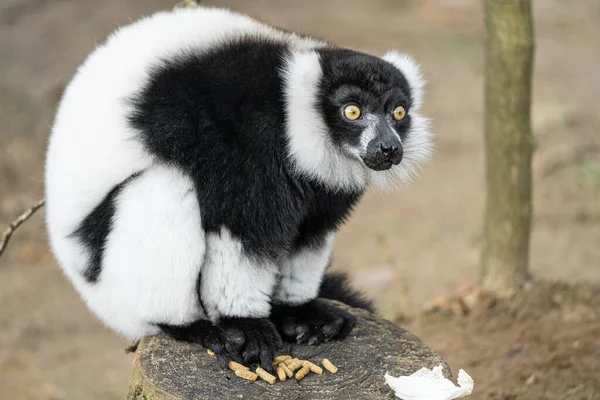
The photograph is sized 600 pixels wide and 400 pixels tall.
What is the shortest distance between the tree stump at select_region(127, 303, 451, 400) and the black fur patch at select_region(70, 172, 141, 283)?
460mm

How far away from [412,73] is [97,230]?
194 cm

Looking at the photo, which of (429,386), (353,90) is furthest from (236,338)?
(353,90)

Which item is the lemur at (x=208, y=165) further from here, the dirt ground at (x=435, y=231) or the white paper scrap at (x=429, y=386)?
the dirt ground at (x=435, y=231)

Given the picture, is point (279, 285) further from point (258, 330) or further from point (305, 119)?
point (305, 119)

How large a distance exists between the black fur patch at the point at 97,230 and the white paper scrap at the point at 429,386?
1.54m

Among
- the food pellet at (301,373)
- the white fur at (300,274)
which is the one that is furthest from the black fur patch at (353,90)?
the food pellet at (301,373)

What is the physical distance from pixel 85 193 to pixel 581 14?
14.2 m

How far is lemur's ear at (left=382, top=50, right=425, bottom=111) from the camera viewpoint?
4.41 meters

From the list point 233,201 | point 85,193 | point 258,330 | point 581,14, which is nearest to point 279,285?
point 258,330

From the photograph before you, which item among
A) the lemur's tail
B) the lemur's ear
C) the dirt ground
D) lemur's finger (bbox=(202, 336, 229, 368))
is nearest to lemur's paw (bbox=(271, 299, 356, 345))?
lemur's finger (bbox=(202, 336, 229, 368))

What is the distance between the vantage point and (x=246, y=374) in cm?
368

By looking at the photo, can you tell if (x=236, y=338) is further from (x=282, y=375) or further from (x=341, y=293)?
(x=341, y=293)

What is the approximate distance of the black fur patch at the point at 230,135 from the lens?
386 centimetres

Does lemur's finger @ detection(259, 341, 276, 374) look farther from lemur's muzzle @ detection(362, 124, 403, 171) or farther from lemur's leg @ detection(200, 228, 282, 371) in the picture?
lemur's muzzle @ detection(362, 124, 403, 171)
